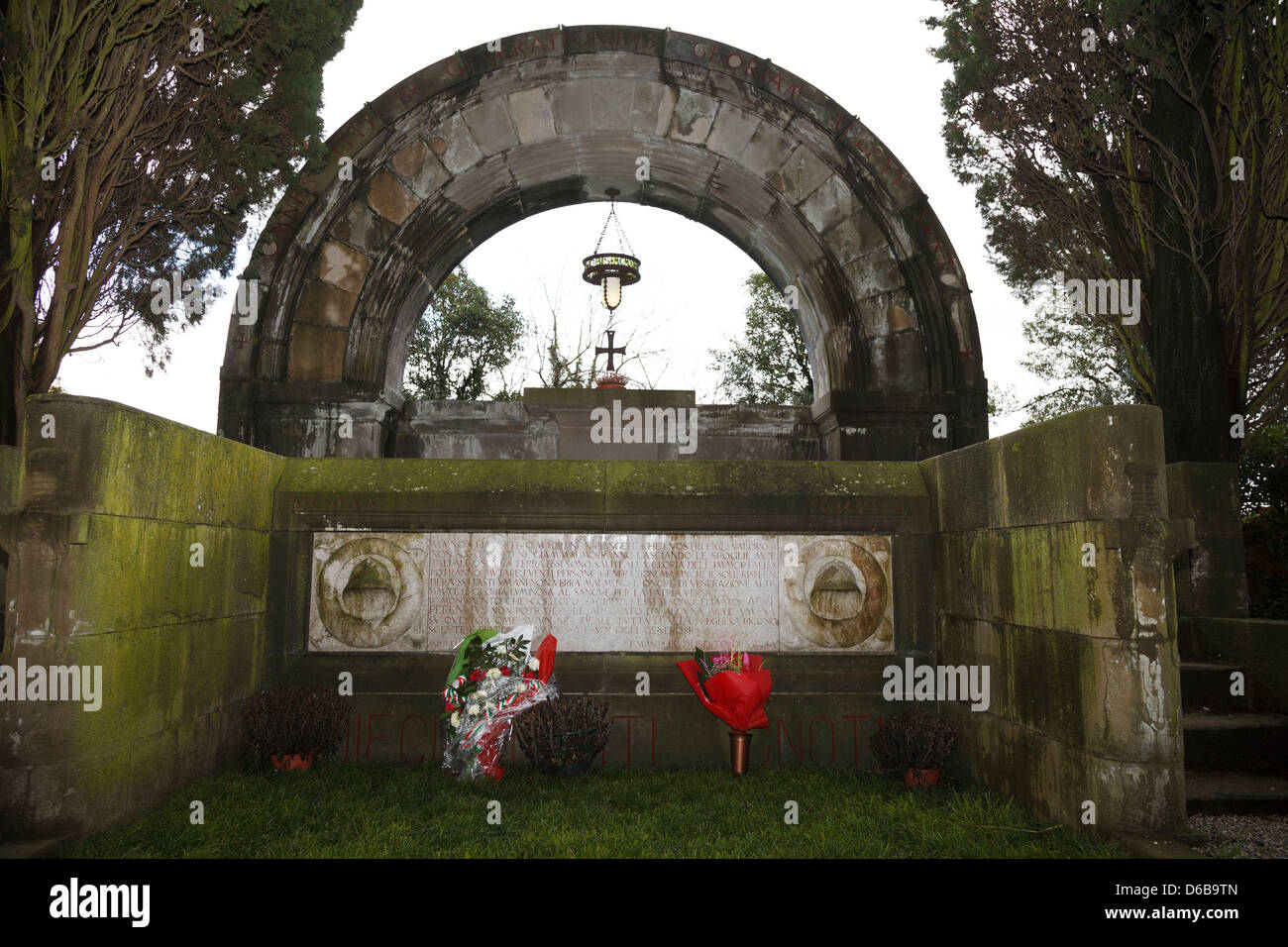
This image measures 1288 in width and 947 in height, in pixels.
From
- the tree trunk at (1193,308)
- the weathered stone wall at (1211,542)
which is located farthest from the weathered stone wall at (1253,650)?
the tree trunk at (1193,308)

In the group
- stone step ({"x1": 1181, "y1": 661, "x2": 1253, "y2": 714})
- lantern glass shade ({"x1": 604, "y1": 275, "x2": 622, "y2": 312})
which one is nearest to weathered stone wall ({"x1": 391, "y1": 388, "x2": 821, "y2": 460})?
lantern glass shade ({"x1": 604, "y1": 275, "x2": 622, "y2": 312})

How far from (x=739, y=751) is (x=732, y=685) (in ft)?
1.64

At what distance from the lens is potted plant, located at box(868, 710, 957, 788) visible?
204 inches

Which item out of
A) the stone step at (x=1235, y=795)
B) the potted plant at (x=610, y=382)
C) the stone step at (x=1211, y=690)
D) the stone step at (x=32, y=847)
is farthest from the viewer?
the potted plant at (x=610, y=382)

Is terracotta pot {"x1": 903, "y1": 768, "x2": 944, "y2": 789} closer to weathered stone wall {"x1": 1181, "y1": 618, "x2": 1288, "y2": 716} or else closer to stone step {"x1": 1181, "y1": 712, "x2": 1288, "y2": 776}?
stone step {"x1": 1181, "y1": 712, "x2": 1288, "y2": 776}

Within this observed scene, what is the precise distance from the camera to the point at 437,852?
395 cm

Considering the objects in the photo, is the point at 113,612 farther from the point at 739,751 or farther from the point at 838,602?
the point at 838,602

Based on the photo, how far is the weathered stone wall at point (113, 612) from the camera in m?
3.93

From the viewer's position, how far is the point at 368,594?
19.4ft

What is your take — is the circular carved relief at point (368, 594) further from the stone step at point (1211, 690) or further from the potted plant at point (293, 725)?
the stone step at point (1211, 690)

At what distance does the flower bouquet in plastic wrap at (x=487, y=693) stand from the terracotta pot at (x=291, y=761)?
902 millimetres

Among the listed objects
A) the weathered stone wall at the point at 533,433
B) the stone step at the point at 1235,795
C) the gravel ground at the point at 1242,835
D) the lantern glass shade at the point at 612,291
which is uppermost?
the lantern glass shade at the point at 612,291

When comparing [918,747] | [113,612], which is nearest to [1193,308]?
[918,747]

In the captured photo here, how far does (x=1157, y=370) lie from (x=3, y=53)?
10302mm
